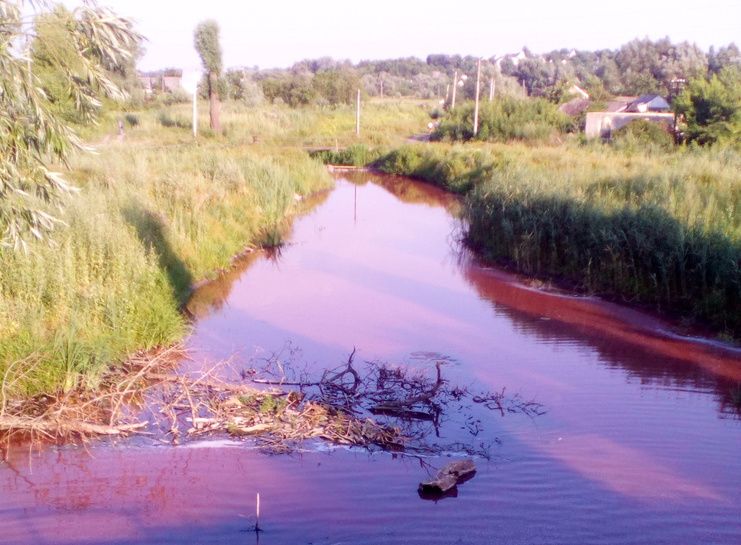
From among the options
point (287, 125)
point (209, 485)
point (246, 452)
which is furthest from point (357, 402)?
point (287, 125)

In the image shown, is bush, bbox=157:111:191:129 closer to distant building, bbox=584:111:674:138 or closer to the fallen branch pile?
distant building, bbox=584:111:674:138

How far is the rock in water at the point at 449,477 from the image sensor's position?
6.14 meters

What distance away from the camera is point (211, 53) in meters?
36.6

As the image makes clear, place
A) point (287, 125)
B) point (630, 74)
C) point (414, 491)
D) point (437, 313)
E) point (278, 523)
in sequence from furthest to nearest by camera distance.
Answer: point (630, 74), point (287, 125), point (437, 313), point (414, 491), point (278, 523)

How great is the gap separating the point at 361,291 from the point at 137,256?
Result: 3.98 meters

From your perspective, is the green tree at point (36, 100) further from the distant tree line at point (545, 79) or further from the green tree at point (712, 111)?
the distant tree line at point (545, 79)

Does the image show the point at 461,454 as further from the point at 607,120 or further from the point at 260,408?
the point at 607,120

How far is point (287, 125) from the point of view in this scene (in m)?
43.8

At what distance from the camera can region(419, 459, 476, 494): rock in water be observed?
6.14 m

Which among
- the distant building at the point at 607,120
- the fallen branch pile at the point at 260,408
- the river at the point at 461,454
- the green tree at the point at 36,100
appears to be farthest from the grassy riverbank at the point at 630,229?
the distant building at the point at 607,120

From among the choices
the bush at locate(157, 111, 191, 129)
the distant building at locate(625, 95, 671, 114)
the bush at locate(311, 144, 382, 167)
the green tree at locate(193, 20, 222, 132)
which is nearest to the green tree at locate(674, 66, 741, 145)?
the bush at locate(311, 144, 382, 167)

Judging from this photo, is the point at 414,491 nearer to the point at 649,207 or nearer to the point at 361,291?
the point at 361,291

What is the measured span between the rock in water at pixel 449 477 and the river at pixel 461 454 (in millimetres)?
80

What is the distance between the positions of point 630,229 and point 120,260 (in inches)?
301
